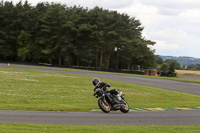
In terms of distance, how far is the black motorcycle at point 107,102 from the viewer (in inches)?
509

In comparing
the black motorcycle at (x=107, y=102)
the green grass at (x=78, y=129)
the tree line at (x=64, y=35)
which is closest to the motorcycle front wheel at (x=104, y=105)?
the black motorcycle at (x=107, y=102)

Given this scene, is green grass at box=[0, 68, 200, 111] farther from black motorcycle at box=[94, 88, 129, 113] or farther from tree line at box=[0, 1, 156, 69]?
tree line at box=[0, 1, 156, 69]

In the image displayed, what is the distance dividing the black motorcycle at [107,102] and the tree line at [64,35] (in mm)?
63250

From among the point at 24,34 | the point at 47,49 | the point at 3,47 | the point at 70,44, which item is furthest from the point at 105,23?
the point at 3,47

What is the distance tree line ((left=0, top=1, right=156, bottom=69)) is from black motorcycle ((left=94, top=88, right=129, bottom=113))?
63.3 meters

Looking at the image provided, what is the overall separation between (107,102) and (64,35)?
7132 cm

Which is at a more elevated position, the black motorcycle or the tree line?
the tree line

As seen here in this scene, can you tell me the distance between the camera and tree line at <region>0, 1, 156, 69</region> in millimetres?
80625

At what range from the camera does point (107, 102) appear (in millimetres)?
13406

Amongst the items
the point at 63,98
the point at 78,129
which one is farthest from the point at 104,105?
the point at 63,98

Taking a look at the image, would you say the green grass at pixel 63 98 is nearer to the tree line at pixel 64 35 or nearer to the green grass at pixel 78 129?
the green grass at pixel 78 129

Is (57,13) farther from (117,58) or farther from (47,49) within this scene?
(117,58)

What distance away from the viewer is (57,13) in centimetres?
8450

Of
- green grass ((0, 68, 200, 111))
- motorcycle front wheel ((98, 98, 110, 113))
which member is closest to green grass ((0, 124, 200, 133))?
motorcycle front wheel ((98, 98, 110, 113))
